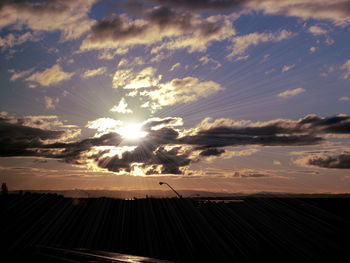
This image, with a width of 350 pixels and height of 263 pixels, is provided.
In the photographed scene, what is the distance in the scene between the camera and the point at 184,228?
33.8 metres

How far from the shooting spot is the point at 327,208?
136 ft

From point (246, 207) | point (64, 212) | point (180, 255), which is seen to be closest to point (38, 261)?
point (180, 255)

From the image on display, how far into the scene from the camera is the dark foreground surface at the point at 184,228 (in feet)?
91.9

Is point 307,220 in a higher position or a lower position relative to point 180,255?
higher

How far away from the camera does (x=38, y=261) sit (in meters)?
13.3

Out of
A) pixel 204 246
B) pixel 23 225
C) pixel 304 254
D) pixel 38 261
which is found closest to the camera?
pixel 38 261

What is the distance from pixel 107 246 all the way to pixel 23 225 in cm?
1287

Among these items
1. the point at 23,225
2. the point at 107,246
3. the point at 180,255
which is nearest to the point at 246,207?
the point at 180,255

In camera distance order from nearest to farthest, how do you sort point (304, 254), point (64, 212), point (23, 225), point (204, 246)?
point (304, 254) < point (204, 246) < point (23, 225) < point (64, 212)

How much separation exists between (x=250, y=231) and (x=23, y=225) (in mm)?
29207

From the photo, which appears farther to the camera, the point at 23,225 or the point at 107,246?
the point at 23,225

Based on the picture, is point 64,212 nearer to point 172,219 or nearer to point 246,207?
point 172,219

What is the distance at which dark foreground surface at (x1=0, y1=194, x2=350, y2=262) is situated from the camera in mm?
28016

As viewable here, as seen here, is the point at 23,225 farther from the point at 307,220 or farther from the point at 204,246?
the point at 307,220
